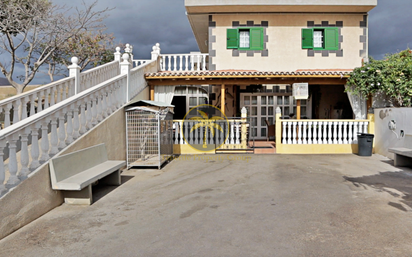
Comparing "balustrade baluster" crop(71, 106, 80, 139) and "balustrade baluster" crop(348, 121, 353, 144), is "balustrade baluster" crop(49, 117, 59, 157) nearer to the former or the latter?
"balustrade baluster" crop(71, 106, 80, 139)

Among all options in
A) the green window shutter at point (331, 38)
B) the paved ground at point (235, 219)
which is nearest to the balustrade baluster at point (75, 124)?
the paved ground at point (235, 219)

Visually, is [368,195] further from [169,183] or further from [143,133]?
[143,133]

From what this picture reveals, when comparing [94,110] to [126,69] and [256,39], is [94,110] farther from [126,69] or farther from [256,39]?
[256,39]

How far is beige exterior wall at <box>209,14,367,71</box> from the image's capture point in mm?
13484

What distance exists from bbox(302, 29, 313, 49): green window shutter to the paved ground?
800cm

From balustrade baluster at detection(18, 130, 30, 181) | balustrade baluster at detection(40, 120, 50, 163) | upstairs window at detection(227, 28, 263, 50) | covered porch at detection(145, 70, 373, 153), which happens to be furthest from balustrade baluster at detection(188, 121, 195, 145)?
balustrade baluster at detection(18, 130, 30, 181)

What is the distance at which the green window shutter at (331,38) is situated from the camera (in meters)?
13.4

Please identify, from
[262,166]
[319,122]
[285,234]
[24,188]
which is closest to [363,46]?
[319,122]

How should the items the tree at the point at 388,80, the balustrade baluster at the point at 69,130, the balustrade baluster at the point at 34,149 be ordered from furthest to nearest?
1. the tree at the point at 388,80
2. the balustrade baluster at the point at 69,130
3. the balustrade baluster at the point at 34,149

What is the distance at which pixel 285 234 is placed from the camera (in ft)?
12.1

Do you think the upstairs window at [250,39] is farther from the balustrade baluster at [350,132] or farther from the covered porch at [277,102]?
the balustrade baluster at [350,132]

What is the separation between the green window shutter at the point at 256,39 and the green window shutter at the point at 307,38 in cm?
197

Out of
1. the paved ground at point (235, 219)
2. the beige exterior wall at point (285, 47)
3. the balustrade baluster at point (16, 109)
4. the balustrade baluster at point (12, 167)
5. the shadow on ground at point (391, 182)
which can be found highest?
the beige exterior wall at point (285, 47)

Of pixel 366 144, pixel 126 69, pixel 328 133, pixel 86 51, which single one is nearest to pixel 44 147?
pixel 126 69
